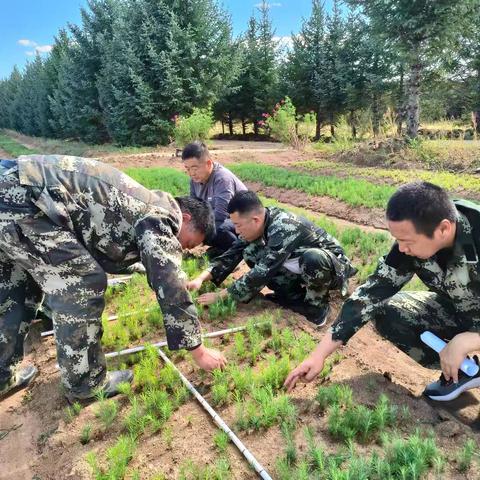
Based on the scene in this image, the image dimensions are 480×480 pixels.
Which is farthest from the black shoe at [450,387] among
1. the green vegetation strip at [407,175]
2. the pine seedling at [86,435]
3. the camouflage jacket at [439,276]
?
the green vegetation strip at [407,175]

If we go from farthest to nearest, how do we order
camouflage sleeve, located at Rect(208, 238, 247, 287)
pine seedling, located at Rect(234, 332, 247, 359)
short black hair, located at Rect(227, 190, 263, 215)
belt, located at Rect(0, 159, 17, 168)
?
camouflage sleeve, located at Rect(208, 238, 247, 287), short black hair, located at Rect(227, 190, 263, 215), pine seedling, located at Rect(234, 332, 247, 359), belt, located at Rect(0, 159, 17, 168)

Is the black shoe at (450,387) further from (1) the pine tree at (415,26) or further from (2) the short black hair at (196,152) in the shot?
(1) the pine tree at (415,26)

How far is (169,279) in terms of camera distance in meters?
2.56

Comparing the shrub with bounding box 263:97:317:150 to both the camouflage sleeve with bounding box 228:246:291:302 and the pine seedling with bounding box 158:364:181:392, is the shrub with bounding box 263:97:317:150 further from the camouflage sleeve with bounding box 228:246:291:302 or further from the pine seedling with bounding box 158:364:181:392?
the pine seedling with bounding box 158:364:181:392

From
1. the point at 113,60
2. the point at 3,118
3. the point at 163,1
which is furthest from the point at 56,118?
the point at 3,118

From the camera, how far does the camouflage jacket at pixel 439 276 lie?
2.54 metres

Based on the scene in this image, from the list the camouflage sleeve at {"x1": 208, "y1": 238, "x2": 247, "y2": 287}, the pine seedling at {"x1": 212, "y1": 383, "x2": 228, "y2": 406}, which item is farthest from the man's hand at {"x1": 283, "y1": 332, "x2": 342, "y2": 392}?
the camouflage sleeve at {"x1": 208, "y1": 238, "x2": 247, "y2": 287}

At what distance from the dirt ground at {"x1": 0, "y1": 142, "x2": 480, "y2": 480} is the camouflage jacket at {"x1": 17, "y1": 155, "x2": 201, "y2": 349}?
0.54 m

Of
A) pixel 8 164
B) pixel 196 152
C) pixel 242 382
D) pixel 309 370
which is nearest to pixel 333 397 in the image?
pixel 309 370

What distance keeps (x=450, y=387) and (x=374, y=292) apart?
0.68 m

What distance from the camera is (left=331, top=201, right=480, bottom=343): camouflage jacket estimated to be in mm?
2543

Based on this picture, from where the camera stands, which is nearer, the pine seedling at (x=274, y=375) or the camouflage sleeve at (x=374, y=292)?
Result: the camouflage sleeve at (x=374, y=292)

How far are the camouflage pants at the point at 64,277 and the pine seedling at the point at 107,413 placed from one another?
149mm

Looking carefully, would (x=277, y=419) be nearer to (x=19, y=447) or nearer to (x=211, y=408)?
(x=211, y=408)
